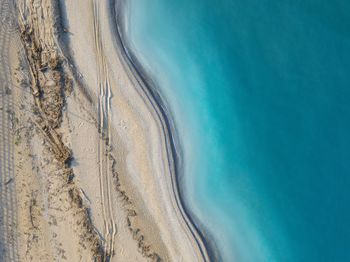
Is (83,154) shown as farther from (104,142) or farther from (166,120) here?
(166,120)

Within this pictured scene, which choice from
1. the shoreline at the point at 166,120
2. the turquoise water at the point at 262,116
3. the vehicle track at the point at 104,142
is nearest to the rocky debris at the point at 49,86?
the vehicle track at the point at 104,142

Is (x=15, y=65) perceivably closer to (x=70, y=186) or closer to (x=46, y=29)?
(x=46, y=29)

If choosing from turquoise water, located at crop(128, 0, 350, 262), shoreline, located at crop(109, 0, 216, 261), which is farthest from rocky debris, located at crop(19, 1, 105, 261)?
turquoise water, located at crop(128, 0, 350, 262)

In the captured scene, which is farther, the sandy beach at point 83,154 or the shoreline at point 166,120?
the shoreline at point 166,120

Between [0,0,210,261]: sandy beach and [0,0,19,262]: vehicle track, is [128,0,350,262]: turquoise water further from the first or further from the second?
[0,0,19,262]: vehicle track

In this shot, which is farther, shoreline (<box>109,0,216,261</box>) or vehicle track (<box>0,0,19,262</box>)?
shoreline (<box>109,0,216,261</box>)

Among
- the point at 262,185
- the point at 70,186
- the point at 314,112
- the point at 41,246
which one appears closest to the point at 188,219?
the point at 262,185

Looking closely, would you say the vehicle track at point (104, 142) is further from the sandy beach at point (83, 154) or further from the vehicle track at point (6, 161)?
the vehicle track at point (6, 161)
